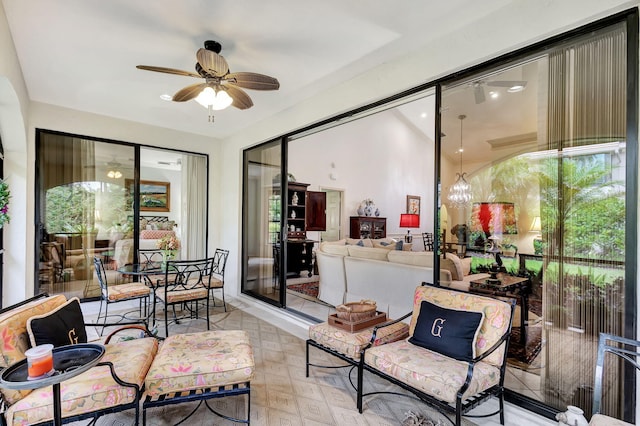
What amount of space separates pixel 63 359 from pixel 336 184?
711 cm

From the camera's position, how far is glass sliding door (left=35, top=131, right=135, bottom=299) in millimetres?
4426

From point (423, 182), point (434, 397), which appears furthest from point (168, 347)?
point (423, 182)

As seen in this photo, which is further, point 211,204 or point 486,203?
point 211,204

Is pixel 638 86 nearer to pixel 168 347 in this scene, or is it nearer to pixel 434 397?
pixel 434 397

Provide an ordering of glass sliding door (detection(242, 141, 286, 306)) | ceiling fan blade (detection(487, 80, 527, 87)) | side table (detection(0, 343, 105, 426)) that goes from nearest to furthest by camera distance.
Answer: side table (detection(0, 343, 105, 426)) → ceiling fan blade (detection(487, 80, 527, 87)) → glass sliding door (detection(242, 141, 286, 306))

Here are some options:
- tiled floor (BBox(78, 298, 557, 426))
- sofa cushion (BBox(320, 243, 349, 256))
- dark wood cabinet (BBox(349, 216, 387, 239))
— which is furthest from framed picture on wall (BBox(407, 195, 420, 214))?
tiled floor (BBox(78, 298, 557, 426))

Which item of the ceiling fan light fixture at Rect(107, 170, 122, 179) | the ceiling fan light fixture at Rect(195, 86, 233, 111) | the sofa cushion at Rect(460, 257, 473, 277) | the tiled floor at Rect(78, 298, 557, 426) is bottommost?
the tiled floor at Rect(78, 298, 557, 426)

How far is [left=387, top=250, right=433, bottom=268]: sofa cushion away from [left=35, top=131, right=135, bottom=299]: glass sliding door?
4.08 m

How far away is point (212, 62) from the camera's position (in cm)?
245

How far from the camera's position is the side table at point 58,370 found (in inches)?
48.7

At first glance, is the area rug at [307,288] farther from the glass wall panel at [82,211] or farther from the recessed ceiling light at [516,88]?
the recessed ceiling light at [516,88]

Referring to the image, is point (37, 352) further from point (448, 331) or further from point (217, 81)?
point (217, 81)

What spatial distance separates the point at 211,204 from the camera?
19.6 ft

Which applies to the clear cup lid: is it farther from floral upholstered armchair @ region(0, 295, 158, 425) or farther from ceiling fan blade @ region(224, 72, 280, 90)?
ceiling fan blade @ region(224, 72, 280, 90)
